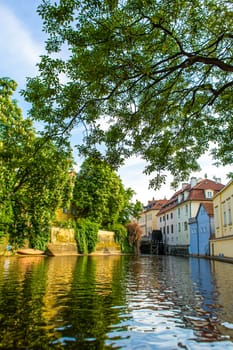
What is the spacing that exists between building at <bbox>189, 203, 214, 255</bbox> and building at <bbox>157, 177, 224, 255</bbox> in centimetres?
219

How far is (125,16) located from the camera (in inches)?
224

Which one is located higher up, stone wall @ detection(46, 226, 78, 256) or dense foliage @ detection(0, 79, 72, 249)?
dense foliage @ detection(0, 79, 72, 249)

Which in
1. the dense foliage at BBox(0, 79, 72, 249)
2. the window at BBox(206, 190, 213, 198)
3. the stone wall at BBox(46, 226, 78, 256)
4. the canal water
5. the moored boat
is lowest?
the canal water

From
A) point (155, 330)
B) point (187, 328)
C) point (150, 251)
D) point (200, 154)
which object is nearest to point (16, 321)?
point (155, 330)

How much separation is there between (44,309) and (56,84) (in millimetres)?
4828

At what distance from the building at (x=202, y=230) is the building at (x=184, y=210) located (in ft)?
7.19

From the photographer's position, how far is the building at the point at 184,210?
47.8m

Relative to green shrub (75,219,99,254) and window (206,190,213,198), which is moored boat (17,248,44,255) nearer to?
green shrub (75,219,99,254)

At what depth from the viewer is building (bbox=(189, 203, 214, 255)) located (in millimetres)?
37875

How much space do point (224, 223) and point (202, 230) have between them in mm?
9501

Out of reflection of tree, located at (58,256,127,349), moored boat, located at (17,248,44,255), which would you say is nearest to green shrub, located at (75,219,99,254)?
moored boat, located at (17,248,44,255)

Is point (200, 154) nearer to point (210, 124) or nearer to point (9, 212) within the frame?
point (210, 124)

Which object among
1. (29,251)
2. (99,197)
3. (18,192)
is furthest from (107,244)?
(18,192)

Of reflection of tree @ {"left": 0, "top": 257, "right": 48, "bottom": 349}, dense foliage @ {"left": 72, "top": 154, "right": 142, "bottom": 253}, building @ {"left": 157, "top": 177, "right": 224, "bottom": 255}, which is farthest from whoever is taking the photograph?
building @ {"left": 157, "top": 177, "right": 224, "bottom": 255}
